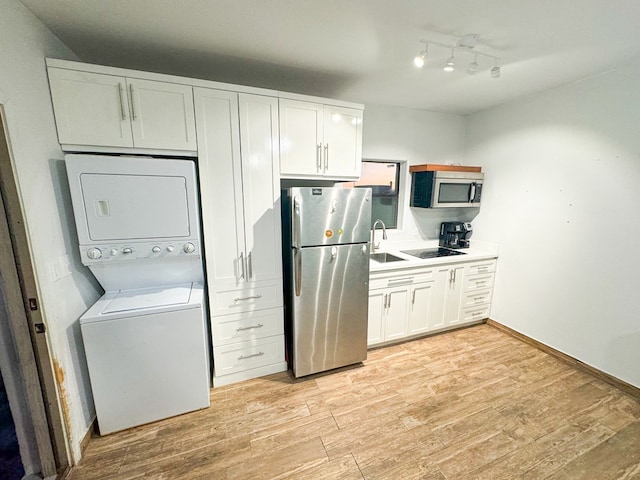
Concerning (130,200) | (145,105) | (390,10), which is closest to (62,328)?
(130,200)

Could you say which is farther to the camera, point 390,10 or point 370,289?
point 370,289

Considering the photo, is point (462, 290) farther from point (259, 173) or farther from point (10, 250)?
point (10, 250)

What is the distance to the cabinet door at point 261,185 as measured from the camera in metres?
1.94

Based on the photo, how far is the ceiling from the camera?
1.39 metres

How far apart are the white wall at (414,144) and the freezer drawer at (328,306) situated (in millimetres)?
1273

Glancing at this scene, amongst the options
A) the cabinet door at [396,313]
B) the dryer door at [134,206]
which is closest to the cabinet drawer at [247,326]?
the dryer door at [134,206]

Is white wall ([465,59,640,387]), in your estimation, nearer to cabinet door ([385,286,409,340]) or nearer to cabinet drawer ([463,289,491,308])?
cabinet drawer ([463,289,491,308])

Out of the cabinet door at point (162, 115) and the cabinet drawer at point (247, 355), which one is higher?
the cabinet door at point (162, 115)

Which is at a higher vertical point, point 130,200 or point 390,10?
point 390,10

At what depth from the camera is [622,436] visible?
5.57ft

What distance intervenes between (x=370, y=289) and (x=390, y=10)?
6.65ft

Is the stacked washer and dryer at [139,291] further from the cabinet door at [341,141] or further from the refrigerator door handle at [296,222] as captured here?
the cabinet door at [341,141]

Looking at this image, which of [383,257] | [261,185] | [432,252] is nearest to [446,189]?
[432,252]

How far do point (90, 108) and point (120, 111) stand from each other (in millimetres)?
153
